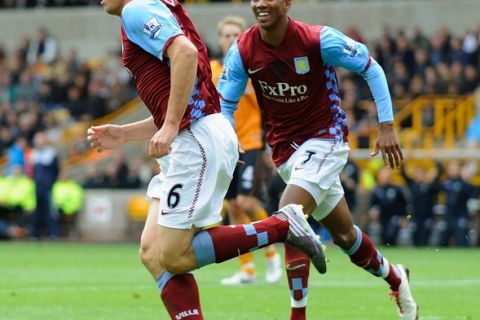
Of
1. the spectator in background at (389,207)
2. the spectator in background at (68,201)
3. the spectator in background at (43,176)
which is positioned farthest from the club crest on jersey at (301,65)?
the spectator in background at (68,201)

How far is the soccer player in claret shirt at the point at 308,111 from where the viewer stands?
8.73 m

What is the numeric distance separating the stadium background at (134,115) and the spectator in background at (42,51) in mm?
172

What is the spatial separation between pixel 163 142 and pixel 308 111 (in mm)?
2320

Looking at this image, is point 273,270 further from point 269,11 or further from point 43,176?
point 43,176

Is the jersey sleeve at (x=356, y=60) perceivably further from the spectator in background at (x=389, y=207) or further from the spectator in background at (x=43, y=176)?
the spectator in background at (x=43, y=176)

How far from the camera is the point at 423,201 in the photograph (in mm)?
23250

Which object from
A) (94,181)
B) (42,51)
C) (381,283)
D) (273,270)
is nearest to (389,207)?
(94,181)

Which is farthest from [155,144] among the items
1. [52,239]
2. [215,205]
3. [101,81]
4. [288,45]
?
[101,81]

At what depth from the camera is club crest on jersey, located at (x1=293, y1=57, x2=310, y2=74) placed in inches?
349

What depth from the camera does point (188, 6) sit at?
35.6 meters

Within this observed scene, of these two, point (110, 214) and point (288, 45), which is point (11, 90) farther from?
point (288, 45)

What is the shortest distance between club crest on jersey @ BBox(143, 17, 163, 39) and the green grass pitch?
3.32m

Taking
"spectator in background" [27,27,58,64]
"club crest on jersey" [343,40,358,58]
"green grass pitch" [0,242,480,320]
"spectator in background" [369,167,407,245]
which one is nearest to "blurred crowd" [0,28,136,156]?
"spectator in background" [27,27,58,64]

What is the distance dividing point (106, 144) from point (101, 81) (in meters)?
25.9
